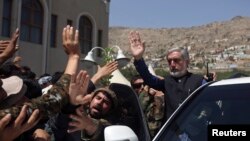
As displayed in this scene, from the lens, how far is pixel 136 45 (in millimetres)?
5160

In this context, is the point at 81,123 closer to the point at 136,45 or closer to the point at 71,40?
the point at 71,40

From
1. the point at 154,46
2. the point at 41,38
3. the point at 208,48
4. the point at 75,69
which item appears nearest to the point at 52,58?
the point at 41,38

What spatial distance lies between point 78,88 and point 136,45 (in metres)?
2.32

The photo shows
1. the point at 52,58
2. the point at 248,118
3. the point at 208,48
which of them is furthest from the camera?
the point at 208,48

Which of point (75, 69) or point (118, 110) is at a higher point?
point (75, 69)

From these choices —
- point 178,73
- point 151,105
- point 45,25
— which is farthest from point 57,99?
point 45,25

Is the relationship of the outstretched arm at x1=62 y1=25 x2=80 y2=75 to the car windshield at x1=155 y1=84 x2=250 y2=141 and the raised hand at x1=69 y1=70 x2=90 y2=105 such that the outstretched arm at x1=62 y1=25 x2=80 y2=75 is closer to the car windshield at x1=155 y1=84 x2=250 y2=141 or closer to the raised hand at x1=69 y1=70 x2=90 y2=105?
the raised hand at x1=69 y1=70 x2=90 y2=105

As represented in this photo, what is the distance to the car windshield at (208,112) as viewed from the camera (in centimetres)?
316

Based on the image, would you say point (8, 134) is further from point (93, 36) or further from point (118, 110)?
point (93, 36)

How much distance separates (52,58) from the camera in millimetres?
23828

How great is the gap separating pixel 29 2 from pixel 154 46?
9021 cm

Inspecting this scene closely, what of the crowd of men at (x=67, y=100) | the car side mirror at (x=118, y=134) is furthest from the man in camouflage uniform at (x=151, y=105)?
the car side mirror at (x=118, y=134)

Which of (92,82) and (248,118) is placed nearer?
(248,118)

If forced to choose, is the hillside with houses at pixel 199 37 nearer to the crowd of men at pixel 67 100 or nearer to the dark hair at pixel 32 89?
the crowd of men at pixel 67 100
